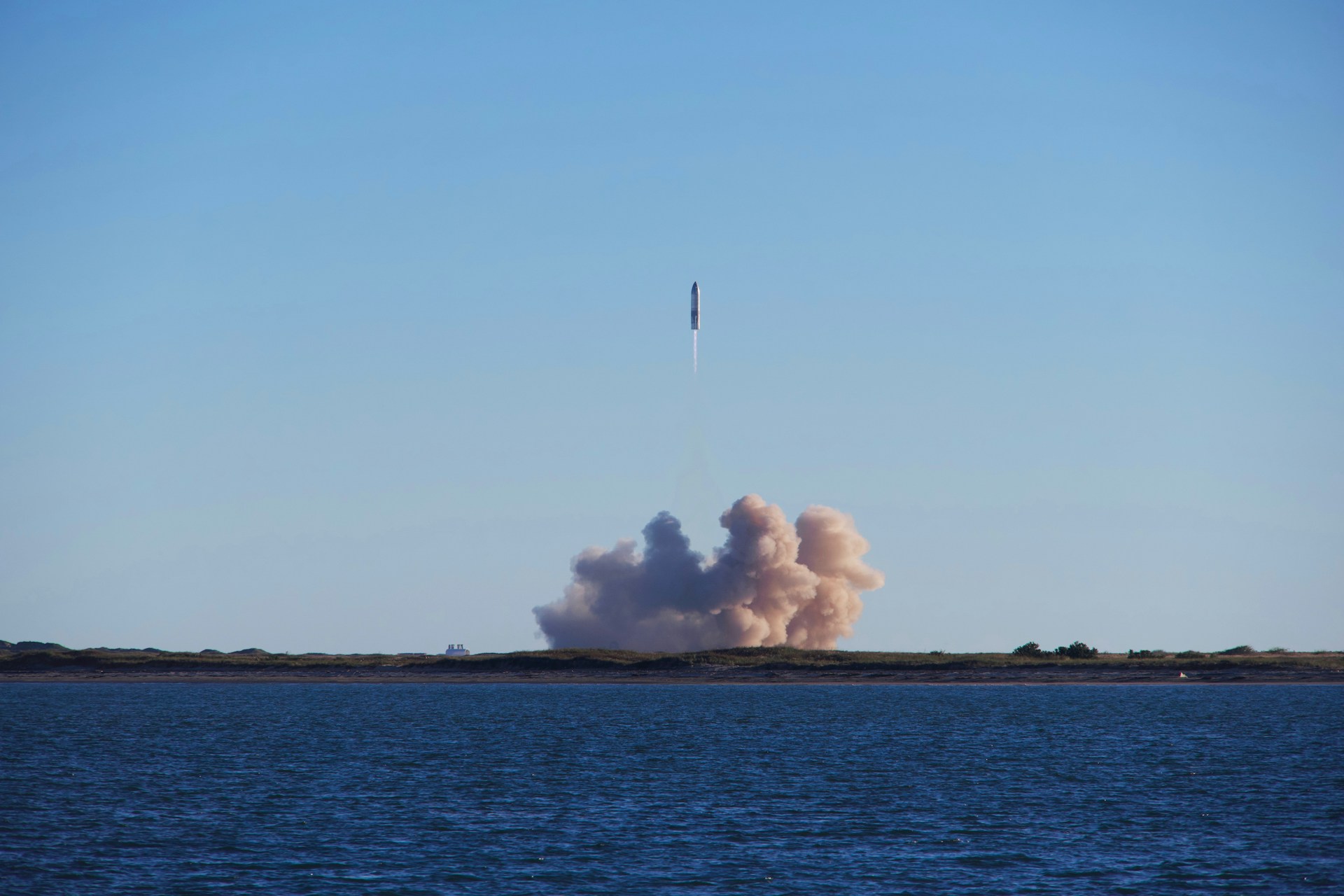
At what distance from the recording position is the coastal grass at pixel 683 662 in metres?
145

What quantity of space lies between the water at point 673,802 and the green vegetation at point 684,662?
29.2m

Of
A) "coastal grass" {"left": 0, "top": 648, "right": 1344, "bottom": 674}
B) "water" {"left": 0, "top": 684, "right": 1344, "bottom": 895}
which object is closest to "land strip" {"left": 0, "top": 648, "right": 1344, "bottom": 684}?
"coastal grass" {"left": 0, "top": 648, "right": 1344, "bottom": 674}

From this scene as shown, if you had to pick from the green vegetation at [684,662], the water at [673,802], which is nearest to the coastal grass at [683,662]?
the green vegetation at [684,662]

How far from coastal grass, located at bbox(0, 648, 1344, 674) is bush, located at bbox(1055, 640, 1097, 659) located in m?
0.78

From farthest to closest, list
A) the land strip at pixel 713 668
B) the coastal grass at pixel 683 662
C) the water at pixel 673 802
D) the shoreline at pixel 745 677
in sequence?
the coastal grass at pixel 683 662, the land strip at pixel 713 668, the shoreline at pixel 745 677, the water at pixel 673 802

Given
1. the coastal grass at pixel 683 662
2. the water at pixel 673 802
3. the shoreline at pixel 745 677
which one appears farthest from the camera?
the coastal grass at pixel 683 662

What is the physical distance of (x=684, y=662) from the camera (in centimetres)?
14925

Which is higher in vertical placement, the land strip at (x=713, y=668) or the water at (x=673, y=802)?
the land strip at (x=713, y=668)

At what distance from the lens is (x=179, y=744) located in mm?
87188

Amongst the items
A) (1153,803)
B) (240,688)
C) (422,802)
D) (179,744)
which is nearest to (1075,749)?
(1153,803)

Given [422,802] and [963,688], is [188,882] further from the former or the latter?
[963,688]

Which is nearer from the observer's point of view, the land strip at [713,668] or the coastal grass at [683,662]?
the land strip at [713,668]

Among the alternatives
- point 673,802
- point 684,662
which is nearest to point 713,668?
point 684,662

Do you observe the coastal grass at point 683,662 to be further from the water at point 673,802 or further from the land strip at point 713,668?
the water at point 673,802
